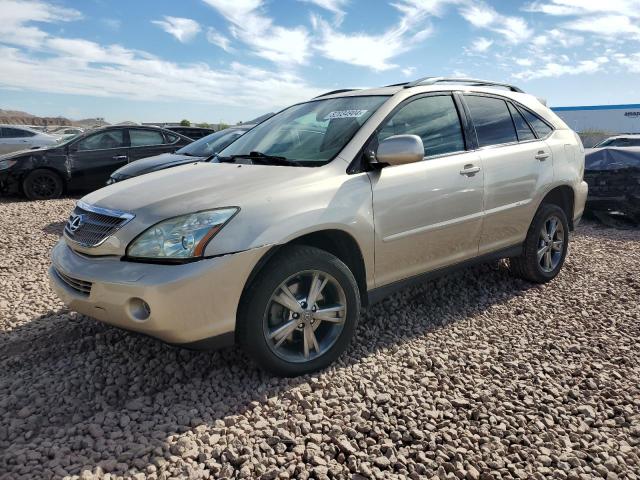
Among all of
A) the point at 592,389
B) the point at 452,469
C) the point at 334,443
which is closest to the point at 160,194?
the point at 334,443

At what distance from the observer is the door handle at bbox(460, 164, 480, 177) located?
3.81 m

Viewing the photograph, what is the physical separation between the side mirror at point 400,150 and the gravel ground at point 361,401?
1279 millimetres

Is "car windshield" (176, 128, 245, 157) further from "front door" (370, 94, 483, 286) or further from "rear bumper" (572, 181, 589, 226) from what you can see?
"rear bumper" (572, 181, 589, 226)

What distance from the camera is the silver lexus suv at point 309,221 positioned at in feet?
8.79

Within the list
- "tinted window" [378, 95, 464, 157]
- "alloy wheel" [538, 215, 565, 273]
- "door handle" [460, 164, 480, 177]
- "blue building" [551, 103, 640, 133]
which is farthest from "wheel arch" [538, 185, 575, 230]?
"blue building" [551, 103, 640, 133]

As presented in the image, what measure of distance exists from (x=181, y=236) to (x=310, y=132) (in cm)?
150

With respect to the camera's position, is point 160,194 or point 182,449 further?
point 160,194

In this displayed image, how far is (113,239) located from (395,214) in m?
1.73

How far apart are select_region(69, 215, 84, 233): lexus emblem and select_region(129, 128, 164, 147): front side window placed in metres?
7.58

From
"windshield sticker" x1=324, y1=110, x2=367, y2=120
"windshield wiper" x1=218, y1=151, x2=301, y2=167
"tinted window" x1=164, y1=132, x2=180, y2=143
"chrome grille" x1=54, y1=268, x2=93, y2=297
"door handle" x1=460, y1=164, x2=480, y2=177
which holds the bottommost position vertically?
"chrome grille" x1=54, y1=268, x2=93, y2=297

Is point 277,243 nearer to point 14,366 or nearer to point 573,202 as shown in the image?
point 14,366

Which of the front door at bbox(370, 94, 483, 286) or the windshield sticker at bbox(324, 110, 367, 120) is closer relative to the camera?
the front door at bbox(370, 94, 483, 286)

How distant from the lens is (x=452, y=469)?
2.30 m

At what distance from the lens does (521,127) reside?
4.54 meters
